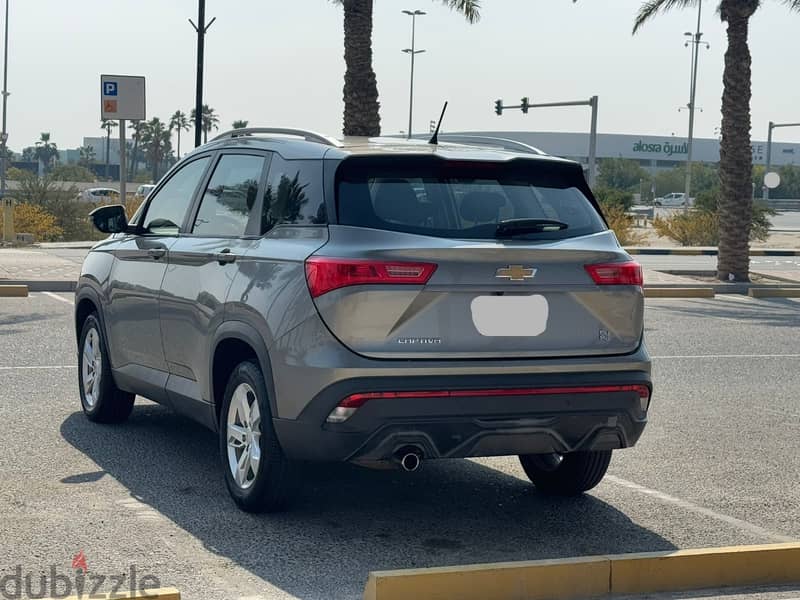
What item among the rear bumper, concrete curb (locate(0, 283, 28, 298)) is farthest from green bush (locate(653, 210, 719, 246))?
the rear bumper

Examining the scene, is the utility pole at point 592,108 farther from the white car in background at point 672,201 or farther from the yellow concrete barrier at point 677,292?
the white car in background at point 672,201

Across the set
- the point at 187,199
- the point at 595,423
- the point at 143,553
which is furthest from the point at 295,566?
the point at 187,199

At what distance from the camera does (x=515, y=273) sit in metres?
5.60

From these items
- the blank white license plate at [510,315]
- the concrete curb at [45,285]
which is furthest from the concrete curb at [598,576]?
the concrete curb at [45,285]

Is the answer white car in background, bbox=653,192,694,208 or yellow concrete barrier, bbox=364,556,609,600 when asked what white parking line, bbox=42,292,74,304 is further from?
white car in background, bbox=653,192,694,208

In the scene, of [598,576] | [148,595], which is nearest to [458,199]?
[598,576]

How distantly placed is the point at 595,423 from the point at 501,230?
96 cm

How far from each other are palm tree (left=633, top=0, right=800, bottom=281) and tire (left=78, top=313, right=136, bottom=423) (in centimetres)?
1727

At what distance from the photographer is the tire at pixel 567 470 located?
255 inches

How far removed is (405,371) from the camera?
5.40 metres

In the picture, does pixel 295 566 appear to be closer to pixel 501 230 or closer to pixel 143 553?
pixel 143 553

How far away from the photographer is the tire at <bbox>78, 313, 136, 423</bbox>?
812 cm

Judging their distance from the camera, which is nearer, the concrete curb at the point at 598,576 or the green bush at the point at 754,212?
the concrete curb at the point at 598,576

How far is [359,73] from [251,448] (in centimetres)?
1693
